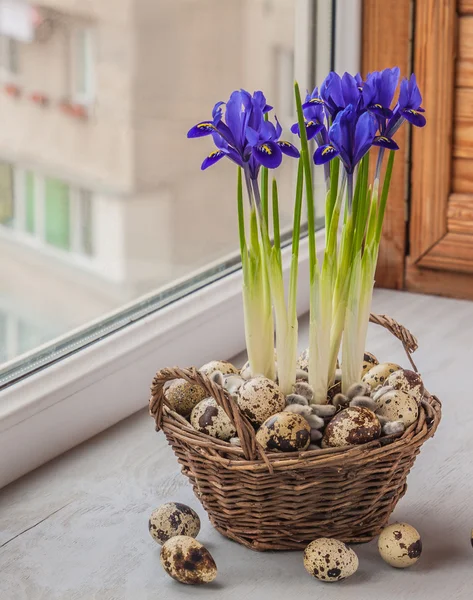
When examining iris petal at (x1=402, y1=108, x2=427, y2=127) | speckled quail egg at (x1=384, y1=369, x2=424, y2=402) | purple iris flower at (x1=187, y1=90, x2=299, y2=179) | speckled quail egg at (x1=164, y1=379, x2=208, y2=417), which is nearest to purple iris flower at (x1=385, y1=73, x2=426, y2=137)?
iris petal at (x1=402, y1=108, x2=427, y2=127)

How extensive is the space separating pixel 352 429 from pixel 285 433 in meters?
0.08

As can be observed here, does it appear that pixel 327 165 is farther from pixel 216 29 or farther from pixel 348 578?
pixel 216 29

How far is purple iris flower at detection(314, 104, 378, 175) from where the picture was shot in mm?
1154

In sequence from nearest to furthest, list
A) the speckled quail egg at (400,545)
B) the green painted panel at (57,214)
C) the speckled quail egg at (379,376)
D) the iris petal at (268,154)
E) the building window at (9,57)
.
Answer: the iris petal at (268,154), the speckled quail egg at (400,545), the speckled quail egg at (379,376), the building window at (9,57), the green painted panel at (57,214)

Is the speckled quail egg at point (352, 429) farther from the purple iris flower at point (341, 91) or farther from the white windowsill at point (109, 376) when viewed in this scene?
the white windowsill at point (109, 376)

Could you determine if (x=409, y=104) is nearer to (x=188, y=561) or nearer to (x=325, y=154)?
(x=325, y=154)

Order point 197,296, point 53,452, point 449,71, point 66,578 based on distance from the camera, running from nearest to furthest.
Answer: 1. point 66,578
2. point 53,452
3. point 197,296
4. point 449,71

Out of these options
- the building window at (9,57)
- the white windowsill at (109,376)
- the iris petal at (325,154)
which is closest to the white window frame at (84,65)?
the building window at (9,57)

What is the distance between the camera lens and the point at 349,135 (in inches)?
45.9

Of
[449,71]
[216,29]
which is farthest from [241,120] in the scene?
[449,71]

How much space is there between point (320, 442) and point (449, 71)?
4.29ft

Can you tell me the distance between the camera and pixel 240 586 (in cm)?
125

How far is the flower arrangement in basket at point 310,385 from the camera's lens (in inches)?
46.3

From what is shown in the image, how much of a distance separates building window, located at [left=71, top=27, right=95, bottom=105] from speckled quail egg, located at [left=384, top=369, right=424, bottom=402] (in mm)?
752
